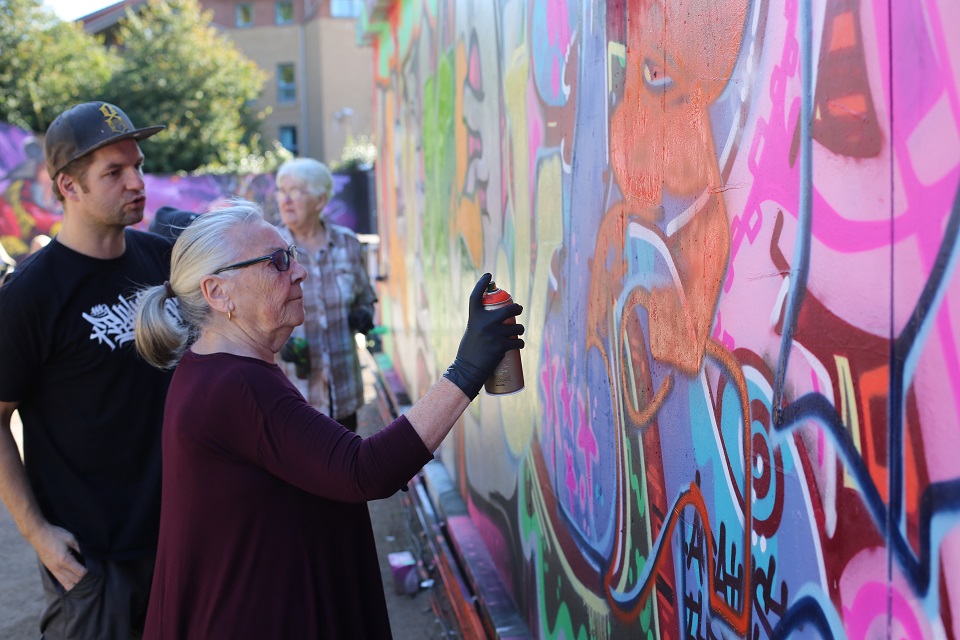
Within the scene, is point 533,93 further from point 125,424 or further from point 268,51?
point 268,51

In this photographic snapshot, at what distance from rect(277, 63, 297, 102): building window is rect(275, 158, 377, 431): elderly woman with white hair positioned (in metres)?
39.5

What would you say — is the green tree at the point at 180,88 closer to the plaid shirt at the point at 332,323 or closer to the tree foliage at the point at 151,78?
the tree foliage at the point at 151,78

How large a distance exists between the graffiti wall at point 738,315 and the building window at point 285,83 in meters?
41.2

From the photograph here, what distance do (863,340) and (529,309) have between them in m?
2.31

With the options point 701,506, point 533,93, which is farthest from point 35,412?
point 701,506

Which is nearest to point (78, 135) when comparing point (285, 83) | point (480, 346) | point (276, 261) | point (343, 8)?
point (276, 261)

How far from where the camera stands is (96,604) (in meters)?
3.14

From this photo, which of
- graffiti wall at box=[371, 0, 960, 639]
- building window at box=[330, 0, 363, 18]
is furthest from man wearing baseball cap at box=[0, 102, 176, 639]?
building window at box=[330, 0, 363, 18]

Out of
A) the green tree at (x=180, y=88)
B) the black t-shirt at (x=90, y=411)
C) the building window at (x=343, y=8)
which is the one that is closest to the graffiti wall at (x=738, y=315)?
the black t-shirt at (x=90, y=411)

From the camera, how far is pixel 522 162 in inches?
145

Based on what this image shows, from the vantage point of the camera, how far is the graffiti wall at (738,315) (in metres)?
1.25

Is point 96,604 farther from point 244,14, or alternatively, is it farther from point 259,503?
point 244,14

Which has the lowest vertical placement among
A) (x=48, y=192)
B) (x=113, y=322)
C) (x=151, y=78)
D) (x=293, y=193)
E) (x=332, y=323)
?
(x=332, y=323)

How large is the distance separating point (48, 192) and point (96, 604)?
20643 mm
